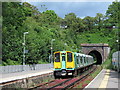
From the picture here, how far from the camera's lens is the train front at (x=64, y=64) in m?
22.0

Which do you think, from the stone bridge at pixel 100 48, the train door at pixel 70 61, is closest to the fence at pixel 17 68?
the train door at pixel 70 61

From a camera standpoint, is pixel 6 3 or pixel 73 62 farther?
pixel 6 3

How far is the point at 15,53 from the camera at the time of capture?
35.9 metres

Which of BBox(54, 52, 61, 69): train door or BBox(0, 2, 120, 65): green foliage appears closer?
BBox(54, 52, 61, 69): train door

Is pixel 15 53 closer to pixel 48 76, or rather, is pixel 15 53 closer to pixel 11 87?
pixel 48 76

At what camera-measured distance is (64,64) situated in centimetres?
2217

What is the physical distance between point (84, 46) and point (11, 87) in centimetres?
6715

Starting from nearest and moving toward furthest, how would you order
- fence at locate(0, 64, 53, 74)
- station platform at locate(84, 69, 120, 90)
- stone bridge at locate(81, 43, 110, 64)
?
station platform at locate(84, 69, 120, 90), fence at locate(0, 64, 53, 74), stone bridge at locate(81, 43, 110, 64)

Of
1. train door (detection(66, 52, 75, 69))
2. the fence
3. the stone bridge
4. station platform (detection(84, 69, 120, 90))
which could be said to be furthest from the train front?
the stone bridge

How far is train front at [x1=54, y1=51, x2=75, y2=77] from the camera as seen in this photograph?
2203 cm

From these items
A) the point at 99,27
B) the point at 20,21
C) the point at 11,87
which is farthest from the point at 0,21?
the point at 99,27

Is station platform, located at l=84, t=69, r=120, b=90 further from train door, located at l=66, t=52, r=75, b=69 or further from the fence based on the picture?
the fence

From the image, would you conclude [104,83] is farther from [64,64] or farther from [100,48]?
[100,48]

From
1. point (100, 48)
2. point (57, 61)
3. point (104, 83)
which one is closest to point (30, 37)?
point (57, 61)
